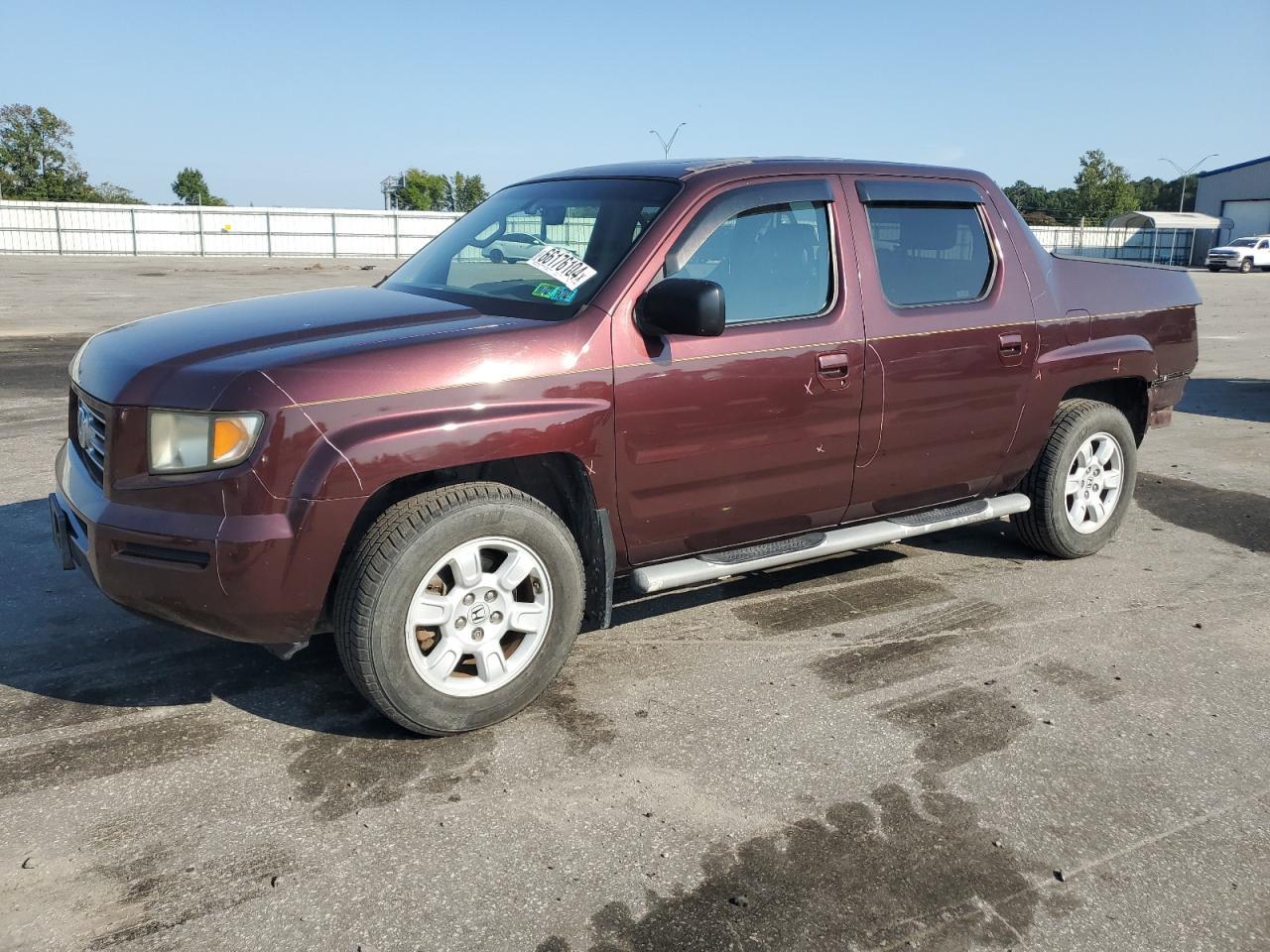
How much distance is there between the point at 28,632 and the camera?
4156mm

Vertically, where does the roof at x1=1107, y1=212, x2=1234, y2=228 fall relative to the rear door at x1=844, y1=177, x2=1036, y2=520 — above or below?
above

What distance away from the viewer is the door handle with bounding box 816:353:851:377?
4039 mm

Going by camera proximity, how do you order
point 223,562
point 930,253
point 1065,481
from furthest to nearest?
point 1065,481 → point 930,253 → point 223,562

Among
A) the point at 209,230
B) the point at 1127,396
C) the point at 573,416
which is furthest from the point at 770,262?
the point at 209,230

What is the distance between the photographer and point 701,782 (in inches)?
126

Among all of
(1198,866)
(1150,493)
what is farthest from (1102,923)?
(1150,493)

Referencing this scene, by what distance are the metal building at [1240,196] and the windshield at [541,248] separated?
6534cm

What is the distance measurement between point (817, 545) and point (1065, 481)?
5.68 feet

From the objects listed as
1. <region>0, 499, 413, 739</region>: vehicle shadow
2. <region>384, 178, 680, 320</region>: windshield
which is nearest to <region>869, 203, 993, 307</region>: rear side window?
<region>384, 178, 680, 320</region>: windshield

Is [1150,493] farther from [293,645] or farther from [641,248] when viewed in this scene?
[293,645]

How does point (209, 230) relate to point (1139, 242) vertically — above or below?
below

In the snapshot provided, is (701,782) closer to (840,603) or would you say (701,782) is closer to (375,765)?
(375,765)

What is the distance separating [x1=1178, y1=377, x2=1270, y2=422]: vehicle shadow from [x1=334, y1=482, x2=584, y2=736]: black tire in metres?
8.15

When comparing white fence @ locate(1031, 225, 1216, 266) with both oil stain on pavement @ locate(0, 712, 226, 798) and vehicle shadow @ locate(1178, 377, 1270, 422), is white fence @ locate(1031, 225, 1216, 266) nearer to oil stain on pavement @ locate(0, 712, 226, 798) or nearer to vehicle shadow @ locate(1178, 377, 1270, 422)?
vehicle shadow @ locate(1178, 377, 1270, 422)
